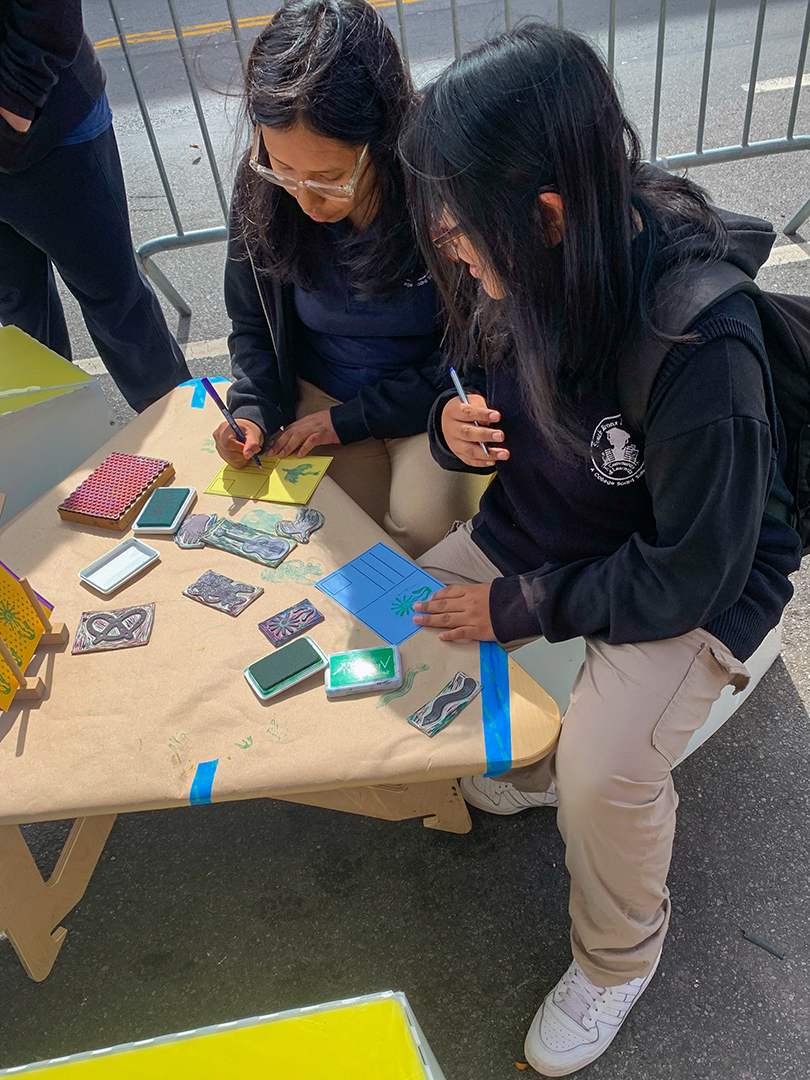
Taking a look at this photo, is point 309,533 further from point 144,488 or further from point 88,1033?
point 88,1033

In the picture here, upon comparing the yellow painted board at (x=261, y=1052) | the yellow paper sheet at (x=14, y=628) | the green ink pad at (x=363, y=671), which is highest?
the yellow painted board at (x=261, y=1052)

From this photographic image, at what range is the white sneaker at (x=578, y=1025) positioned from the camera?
4.31ft

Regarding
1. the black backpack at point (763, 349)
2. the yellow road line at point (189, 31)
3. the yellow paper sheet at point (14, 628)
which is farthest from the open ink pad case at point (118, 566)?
the yellow road line at point (189, 31)

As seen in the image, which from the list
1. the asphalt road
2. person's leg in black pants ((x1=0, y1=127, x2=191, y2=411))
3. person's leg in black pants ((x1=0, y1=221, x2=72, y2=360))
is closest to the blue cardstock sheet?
person's leg in black pants ((x1=0, y1=127, x2=191, y2=411))

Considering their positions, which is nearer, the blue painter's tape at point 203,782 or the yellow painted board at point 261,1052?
the yellow painted board at point 261,1052

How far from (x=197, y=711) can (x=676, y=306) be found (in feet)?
2.71

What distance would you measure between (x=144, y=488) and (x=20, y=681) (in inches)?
18.2

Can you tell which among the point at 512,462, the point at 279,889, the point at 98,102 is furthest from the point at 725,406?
the point at 98,102

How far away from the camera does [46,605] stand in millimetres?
1339

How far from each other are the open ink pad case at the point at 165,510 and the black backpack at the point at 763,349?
0.78m

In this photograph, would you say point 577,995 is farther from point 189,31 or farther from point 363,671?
point 189,31

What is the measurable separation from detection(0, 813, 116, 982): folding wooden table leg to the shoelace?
0.78 metres

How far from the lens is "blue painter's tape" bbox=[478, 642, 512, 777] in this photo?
1.09 metres

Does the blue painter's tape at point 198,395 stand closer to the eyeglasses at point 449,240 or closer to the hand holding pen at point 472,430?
the hand holding pen at point 472,430
